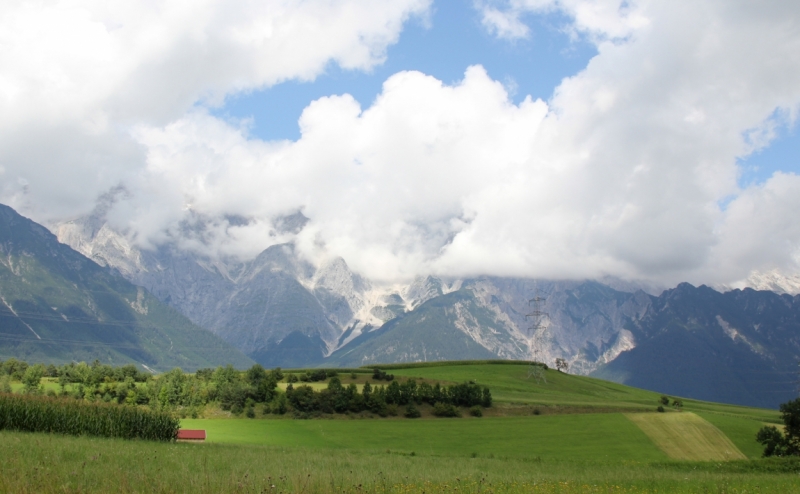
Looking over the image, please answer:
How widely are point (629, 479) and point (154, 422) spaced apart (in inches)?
1950

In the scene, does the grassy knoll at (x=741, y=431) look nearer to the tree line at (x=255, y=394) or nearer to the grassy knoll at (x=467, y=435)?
the grassy knoll at (x=467, y=435)

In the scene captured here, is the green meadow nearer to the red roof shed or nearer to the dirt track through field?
the dirt track through field

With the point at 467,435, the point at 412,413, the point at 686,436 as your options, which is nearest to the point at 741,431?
the point at 686,436

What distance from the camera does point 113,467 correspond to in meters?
32.8

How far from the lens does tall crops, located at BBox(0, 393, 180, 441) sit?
61.3 meters

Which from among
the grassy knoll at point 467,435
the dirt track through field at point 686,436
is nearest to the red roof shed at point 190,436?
the grassy knoll at point 467,435

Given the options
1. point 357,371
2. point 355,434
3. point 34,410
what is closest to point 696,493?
point 34,410

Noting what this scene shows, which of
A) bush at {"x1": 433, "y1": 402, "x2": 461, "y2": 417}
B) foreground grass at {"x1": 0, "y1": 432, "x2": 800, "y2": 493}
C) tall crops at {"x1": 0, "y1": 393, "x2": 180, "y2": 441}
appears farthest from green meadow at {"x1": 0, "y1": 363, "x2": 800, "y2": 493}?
tall crops at {"x1": 0, "y1": 393, "x2": 180, "y2": 441}

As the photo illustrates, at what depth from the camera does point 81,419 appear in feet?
208

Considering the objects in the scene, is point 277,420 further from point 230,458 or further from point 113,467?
point 113,467

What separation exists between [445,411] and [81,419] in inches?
3322

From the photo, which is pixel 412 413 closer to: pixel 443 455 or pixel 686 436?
pixel 443 455

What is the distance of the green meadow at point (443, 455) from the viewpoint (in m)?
31.4

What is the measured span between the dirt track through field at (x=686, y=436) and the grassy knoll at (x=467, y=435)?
99.9 inches
